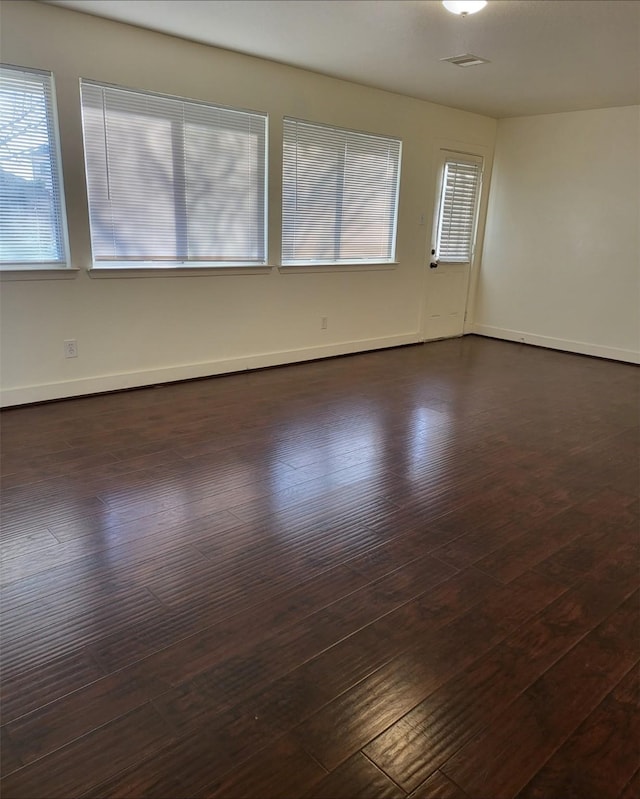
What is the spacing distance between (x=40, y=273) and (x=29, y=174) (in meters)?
0.65

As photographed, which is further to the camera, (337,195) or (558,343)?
(558,343)

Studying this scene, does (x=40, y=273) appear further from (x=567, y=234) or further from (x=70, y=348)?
(x=567, y=234)

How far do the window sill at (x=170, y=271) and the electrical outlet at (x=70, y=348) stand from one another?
0.51 m

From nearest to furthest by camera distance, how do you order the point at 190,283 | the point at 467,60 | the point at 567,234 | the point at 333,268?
the point at 467,60, the point at 190,283, the point at 333,268, the point at 567,234

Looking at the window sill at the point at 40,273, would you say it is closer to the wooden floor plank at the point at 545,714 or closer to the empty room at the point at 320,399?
the empty room at the point at 320,399

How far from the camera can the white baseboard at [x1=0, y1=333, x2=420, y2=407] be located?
4.02 meters

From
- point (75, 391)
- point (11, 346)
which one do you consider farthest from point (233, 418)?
point (11, 346)

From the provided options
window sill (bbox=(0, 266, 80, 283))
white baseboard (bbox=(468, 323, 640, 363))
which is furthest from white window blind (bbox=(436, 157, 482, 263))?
window sill (bbox=(0, 266, 80, 283))

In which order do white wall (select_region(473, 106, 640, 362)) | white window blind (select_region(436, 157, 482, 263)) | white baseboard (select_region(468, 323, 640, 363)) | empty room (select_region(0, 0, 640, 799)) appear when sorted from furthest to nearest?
1. white window blind (select_region(436, 157, 482, 263))
2. white baseboard (select_region(468, 323, 640, 363))
3. white wall (select_region(473, 106, 640, 362))
4. empty room (select_region(0, 0, 640, 799))

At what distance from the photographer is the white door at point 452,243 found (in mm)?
6426

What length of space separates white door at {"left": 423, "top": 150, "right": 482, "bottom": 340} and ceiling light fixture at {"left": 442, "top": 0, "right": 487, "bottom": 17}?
9.87 feet

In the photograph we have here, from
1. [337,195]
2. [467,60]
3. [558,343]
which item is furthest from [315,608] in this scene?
[558,343]

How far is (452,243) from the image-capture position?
675 cm

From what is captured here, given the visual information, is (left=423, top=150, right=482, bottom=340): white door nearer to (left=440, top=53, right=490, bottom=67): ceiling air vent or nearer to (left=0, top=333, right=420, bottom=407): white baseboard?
(left=0, top=333, right=420, bottom=407): white baseboard
